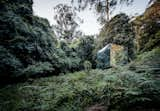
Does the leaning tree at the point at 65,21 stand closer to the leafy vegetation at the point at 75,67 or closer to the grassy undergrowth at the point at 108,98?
the leafy vegetation at the point at 75,67

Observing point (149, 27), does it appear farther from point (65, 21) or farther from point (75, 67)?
point (65, 21)

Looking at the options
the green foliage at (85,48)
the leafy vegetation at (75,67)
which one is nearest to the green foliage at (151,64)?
the leafy vegetation at (75,67)

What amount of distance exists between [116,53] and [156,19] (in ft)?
19.0

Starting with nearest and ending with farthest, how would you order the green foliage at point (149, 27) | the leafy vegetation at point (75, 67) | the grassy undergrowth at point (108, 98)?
the grassy undergrowth at point (108, 98)
the leafy vegetation at point (75, 67)
the green foliage at point (149, 27)

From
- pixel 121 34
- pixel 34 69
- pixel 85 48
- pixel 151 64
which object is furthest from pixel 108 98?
pixel 85 48

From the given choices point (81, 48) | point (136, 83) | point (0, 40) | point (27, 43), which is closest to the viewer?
point (136, 83)

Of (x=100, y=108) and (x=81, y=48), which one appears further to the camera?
(x=81, y=48)

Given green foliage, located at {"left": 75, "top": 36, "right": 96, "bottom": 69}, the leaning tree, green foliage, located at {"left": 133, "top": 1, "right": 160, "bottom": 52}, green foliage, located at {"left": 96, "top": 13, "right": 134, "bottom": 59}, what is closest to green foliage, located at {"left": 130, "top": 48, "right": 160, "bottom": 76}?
green foliage, located at {"left": 133, "top": 1, "right": 160, "bottom": 52}

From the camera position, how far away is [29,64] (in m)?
8.63

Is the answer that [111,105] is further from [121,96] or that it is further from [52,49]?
[52,49]

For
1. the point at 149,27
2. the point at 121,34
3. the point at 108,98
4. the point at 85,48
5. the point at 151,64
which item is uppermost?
the point at 121,34

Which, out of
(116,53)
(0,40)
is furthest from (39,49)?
(116,53)

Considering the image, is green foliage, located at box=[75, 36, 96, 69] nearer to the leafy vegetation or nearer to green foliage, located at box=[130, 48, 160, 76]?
the leafy vegetation

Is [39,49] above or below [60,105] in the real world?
above
